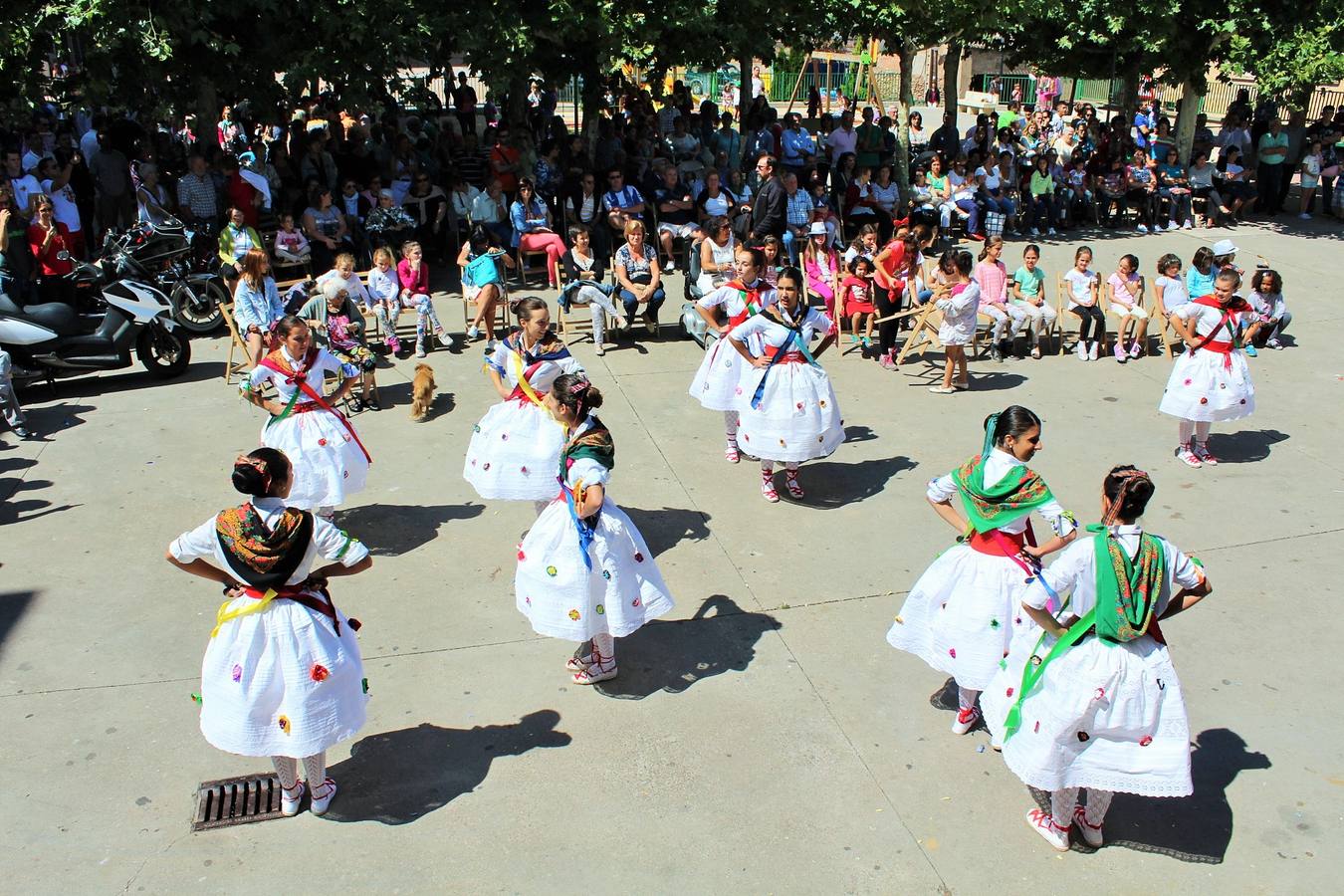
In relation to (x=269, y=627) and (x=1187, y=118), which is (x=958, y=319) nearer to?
(x=269, y=627)

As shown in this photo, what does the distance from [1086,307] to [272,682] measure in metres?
9.96

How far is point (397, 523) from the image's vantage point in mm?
8180

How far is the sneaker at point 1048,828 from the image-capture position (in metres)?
4.97

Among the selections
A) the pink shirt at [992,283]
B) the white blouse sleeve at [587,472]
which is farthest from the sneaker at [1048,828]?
the pink shirt at [992,283]

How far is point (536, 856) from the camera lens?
4.96 meters

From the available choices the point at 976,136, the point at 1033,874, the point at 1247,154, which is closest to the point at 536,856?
the point at 1033,874

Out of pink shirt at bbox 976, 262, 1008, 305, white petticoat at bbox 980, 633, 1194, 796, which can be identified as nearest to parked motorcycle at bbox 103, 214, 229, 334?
pink shirt at bbox 976, 262, 1008, 305

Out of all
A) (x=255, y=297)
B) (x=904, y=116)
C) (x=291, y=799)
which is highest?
(x=904, y=116)

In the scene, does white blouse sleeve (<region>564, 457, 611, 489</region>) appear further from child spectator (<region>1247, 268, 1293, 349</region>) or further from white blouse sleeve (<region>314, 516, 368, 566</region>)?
child spectator (<region>1247, 268, 1293, 349</region>)

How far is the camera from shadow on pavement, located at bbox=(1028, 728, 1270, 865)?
4988 millimetres

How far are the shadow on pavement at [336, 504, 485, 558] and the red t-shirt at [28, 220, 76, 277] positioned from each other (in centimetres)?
639

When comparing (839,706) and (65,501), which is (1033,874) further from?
(65,501)

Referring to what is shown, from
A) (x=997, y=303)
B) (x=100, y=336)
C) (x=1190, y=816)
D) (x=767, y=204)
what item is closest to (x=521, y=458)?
(x=1190, y=816)

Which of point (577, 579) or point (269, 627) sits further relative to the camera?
point (577, 579)
